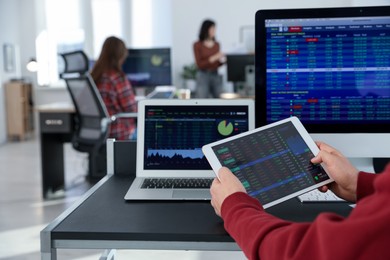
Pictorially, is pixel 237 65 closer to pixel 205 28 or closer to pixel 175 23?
pixel 205 28

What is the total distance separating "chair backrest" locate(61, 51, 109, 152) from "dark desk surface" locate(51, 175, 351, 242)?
2533 mm

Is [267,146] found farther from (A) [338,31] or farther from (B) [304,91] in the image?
(A) [338,31]

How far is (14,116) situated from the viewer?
290 inches

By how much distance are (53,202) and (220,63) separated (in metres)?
3.14

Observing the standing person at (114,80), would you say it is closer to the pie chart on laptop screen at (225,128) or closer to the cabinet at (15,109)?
the pie chart on laptop screen at (225,128)

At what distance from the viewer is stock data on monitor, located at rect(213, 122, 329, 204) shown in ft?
3.85

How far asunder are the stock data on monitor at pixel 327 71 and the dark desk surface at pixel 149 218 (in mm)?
321

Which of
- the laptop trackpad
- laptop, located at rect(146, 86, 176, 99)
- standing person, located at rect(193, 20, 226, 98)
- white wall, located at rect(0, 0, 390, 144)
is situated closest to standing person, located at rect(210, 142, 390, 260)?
the laptop trackpad

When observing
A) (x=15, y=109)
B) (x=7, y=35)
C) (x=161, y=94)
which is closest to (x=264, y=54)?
(x=161, y=94)

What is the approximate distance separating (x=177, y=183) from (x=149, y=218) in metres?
0.25

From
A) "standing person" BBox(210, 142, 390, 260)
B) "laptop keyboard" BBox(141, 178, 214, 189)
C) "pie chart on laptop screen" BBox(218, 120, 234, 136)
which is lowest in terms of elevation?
"laptop keyboard" BBox(141, 178, 214, 189)

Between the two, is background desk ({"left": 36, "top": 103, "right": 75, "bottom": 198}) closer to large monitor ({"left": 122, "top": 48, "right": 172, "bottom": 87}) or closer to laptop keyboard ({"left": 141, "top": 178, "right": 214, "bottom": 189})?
large monitor ({"left": 122, "top": 48, "right": 172, "bottom": 87})

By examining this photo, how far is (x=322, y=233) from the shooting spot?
0.73 metres

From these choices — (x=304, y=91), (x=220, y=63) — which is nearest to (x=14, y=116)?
(x=220, y=63)
